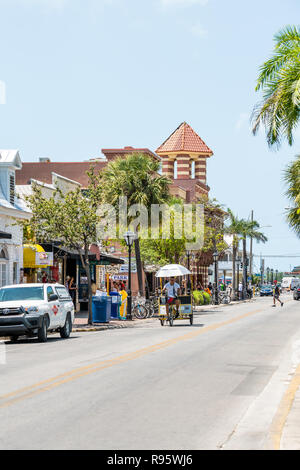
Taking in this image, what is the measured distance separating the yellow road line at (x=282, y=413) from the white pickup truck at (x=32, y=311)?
10.7 meters

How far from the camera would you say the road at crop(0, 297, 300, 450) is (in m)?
8.50

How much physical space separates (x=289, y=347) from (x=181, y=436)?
1286 cm

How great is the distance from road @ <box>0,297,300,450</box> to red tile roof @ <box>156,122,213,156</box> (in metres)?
60.1

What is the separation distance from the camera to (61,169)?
73000 millimetres

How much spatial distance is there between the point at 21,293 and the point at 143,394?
12.7 metres

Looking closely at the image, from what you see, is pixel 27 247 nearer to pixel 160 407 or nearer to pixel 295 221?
pixel 295 221

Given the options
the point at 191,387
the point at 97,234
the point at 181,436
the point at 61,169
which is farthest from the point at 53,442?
the point at 61,169

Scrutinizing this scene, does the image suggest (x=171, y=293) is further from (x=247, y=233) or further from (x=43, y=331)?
(x=247, y=233)

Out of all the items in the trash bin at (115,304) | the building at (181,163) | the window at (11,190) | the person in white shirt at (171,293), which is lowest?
the trash bin at (115,304)

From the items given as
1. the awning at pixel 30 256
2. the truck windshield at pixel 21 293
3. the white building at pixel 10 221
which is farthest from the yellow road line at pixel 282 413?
the awning at pixel 30 256

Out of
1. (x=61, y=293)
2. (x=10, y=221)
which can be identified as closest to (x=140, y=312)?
(x=10, y=221)

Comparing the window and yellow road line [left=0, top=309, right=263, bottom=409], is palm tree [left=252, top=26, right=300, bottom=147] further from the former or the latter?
the window

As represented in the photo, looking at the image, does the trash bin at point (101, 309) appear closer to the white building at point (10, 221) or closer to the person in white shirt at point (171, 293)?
the person in white shirt at point (171, 293)

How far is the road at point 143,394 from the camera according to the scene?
335 inches
